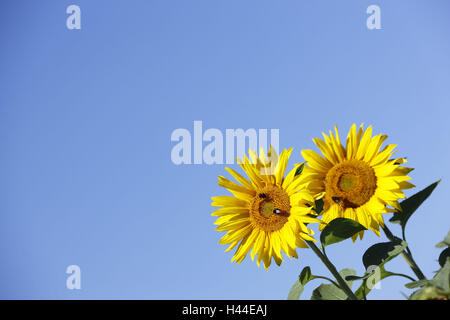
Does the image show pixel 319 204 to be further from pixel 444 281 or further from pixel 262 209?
pixel 444 281

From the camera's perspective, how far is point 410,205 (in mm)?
2359

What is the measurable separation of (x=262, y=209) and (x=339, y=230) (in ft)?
1.97

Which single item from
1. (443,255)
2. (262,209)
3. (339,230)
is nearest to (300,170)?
(262,209)

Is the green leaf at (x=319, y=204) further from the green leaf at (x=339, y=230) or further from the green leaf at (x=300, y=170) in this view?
the green leaf at (x=339, y=230)

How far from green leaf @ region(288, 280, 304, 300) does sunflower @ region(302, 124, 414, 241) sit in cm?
38

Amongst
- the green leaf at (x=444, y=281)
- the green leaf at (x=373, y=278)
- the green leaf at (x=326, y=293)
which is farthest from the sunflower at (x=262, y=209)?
the green leaf at (x=444, y=281)

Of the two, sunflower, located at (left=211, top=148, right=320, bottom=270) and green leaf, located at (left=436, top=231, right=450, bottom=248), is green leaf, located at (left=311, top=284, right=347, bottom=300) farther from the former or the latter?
green leaf, located at (left=436, top=231, right=450, bottom=248)

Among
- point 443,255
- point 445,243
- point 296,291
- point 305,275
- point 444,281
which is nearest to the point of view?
point 444,281

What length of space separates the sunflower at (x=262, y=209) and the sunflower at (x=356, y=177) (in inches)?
4.8

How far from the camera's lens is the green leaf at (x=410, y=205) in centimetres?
231
